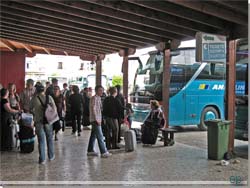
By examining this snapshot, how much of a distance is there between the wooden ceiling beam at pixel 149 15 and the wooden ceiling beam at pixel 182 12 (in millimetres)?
201

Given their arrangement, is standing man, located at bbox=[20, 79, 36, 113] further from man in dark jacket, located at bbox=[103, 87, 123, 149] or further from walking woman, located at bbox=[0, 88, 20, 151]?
man in dark jacket, located at bbox=[103, 87, 123, 149]

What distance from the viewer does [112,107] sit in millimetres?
8672

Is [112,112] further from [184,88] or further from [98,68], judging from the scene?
[98,68]

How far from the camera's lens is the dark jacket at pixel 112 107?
8.68 meters

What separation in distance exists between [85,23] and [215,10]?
11.4ft

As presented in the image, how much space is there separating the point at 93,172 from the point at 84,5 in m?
3.52

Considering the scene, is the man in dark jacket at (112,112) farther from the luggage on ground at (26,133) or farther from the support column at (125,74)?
the support column at (125,74)

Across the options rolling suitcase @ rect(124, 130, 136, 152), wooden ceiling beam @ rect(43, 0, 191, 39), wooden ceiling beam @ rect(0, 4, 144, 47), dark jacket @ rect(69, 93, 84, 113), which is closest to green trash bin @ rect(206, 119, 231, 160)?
rolling suitcase @ rect(124, 130, 136, 152)

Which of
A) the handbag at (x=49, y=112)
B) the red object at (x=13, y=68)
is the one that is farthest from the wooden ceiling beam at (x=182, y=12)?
the red object at (x=13, y=68)

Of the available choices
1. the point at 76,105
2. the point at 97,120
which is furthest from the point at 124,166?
the point at 76,105

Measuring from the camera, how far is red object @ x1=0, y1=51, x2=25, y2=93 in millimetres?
17781

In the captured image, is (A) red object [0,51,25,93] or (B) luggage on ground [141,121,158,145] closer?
(B) luggage on ground [141,121,158,145]

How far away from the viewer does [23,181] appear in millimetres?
5848

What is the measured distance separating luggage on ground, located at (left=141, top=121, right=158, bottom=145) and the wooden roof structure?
252 centimetres
